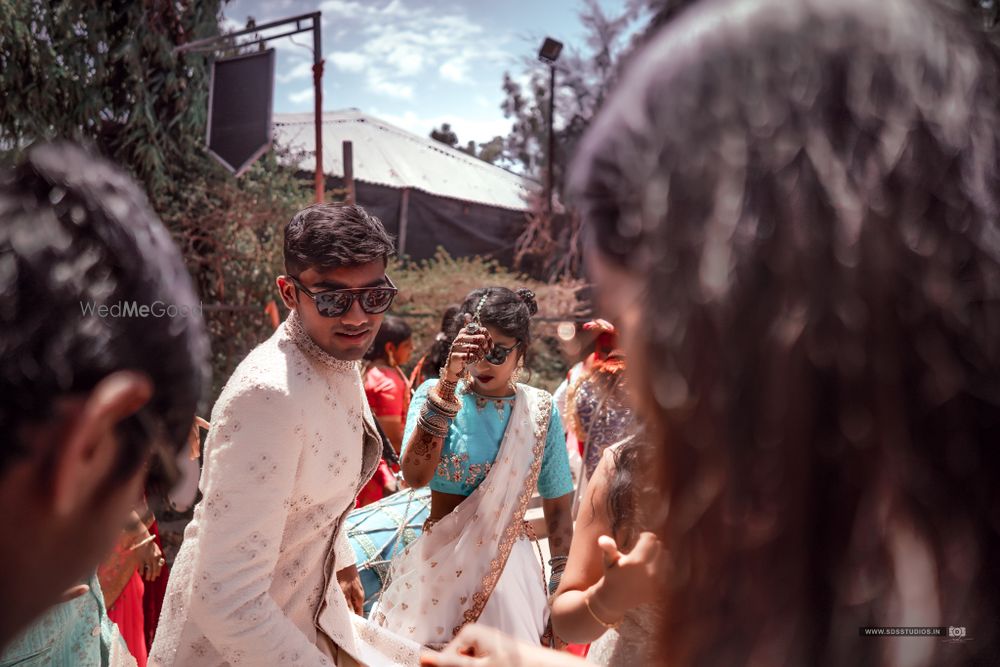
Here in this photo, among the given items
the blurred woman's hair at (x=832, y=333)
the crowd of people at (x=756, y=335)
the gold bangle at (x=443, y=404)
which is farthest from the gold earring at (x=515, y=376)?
the blurred woman's hair at (x=832, y=333)

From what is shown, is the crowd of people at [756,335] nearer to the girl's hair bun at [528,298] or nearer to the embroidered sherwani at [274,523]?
the embroidered sherwani at [274,523]

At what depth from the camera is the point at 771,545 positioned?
1.64ft

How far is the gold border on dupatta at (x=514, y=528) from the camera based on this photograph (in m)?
2.63

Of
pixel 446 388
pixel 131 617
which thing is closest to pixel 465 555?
pixel 446 388

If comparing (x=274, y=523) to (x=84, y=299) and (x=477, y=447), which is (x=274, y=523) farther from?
(x=477, y=447)

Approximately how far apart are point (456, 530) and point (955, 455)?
2.35 m

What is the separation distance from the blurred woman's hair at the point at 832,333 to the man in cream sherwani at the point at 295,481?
4.22 feet

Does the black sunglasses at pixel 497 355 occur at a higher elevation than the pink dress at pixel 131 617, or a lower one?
higher

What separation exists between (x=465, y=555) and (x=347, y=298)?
1179mm

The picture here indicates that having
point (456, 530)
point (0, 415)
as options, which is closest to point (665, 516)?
point (0, 415)

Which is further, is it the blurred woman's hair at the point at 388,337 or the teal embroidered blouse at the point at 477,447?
the blurred woman's hair at the point at 388,337

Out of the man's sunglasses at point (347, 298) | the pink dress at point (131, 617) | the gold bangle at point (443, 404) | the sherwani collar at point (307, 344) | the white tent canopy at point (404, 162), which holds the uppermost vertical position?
the white tent canopy at point (404, 162)

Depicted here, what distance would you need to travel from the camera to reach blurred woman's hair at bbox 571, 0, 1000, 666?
48cm

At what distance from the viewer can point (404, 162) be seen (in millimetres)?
13391
